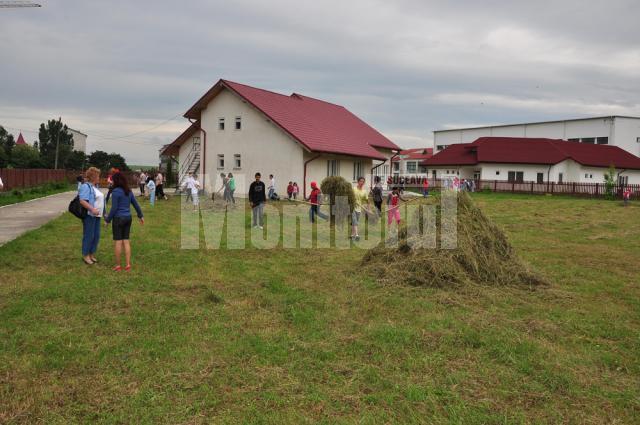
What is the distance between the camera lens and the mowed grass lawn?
3756 mm

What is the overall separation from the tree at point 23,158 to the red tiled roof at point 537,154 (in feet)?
189

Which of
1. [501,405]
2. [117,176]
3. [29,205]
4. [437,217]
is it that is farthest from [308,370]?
[29,205]

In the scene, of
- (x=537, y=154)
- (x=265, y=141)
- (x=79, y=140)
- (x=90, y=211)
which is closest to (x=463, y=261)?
(x=90, y=211)

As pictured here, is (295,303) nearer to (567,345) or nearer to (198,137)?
(567,345)

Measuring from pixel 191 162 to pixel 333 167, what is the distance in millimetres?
9424

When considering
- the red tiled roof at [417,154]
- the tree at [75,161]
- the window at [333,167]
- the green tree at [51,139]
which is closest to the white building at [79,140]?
the green tree at [51,139]

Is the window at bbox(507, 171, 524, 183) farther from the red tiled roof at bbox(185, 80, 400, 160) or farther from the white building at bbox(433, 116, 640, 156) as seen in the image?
the red tiled roof at bbox(185, 80, 400, 160)

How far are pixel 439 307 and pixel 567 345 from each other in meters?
1.66

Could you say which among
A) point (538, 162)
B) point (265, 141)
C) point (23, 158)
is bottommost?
point (538, 162)

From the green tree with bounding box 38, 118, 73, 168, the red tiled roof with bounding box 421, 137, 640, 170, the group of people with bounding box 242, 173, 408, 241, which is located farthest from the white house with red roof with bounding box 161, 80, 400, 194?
the green tree with bounding box 38, 118, 73, 168

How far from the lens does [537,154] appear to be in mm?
47156

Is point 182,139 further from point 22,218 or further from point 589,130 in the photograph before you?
point 589,130

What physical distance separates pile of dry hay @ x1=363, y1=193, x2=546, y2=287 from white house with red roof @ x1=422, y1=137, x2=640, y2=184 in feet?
131

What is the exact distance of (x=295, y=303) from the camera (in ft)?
21.3
